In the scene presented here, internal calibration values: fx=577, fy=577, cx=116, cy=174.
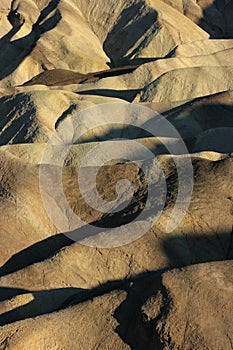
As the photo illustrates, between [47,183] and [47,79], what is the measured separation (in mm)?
19899

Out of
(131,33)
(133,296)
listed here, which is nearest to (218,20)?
(131,33)

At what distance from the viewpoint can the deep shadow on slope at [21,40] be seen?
122 feet

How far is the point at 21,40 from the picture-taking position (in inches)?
1531

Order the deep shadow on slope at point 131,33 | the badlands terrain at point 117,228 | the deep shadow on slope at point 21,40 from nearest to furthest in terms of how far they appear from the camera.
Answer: the badlands terrain at point 117,228 < the deep shadow on slope at point 21,40 < the deep shadow on slope at point 131,33

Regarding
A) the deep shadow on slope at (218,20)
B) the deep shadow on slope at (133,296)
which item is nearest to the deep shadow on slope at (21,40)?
the deep shadow on slope at (218,20)

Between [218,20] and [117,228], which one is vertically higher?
[117,228]

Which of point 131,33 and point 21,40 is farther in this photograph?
point 131,33

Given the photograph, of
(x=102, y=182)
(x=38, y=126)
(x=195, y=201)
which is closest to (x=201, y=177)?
(x=195, y=201)

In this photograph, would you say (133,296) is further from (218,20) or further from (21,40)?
(218,20)

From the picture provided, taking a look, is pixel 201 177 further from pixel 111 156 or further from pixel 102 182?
pixel 111 156

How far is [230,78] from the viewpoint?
27.0 meters

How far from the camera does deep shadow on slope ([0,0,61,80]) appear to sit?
37.1m

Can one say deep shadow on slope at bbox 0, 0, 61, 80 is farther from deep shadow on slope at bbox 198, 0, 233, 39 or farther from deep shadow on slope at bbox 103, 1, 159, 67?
deep shadow on slope at bbox 198, 0, 233, 39

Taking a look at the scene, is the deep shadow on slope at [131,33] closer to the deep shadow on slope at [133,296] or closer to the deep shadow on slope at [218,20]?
the deep shadow on slope at [218,20]
